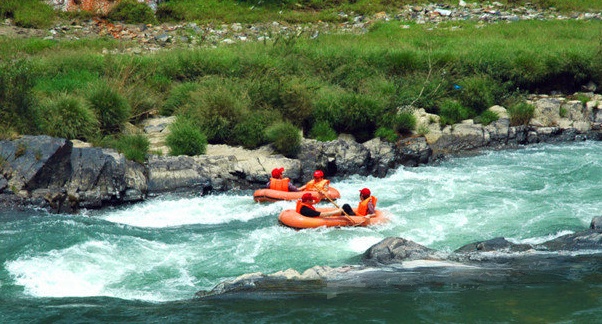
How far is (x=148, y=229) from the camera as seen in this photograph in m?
13.0

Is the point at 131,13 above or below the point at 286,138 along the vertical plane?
above

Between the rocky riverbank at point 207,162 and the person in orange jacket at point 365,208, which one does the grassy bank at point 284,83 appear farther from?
the person in orange jacket at point 365,208

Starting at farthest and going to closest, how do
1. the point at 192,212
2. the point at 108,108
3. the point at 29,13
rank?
the point at 29,13 < the point at 108,108 < the point at 192,212

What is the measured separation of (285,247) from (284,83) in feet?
24.1

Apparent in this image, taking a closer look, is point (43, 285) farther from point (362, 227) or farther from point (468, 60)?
point (468, 60)

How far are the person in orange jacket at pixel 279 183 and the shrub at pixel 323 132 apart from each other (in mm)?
2914

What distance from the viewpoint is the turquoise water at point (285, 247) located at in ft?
29.3

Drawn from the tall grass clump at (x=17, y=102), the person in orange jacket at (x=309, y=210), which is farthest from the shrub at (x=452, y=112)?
the tall grass clump at (x=17, y=102)

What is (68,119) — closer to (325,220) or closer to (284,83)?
(284,83)

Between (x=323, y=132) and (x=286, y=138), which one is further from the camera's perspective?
(x=323, y=132)

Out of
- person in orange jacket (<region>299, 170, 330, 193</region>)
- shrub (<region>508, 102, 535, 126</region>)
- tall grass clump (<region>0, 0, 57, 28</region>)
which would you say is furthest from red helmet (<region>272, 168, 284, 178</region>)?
tall grass clump (<region>0, 0, 57, 28</region>)

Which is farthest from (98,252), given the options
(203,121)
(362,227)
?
(203,121)

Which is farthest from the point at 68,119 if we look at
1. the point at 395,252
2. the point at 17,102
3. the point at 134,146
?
the point at 395,252

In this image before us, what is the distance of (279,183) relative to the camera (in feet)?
49.0
